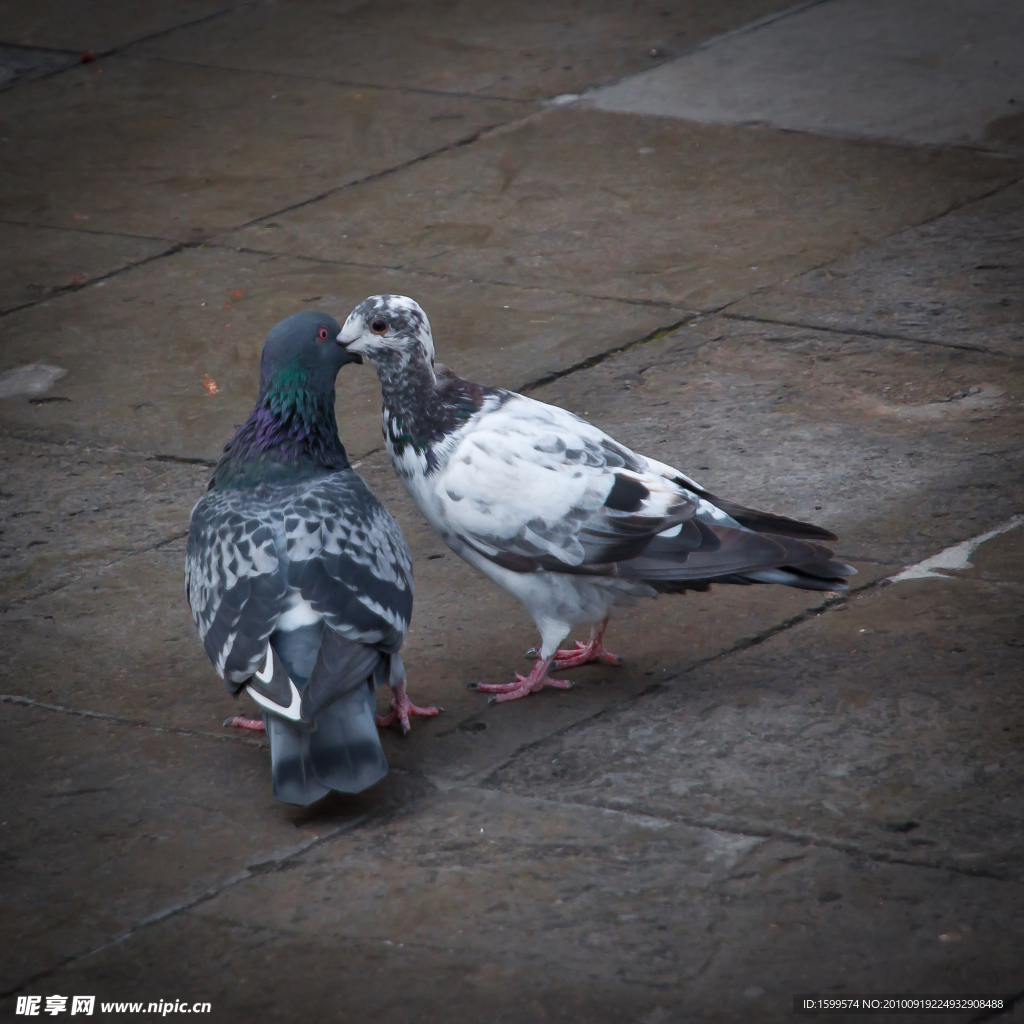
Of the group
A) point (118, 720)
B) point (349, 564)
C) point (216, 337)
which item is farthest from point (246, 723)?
point (216, 337)

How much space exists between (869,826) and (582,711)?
978 millimetres

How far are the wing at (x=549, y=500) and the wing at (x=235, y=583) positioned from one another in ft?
1.98

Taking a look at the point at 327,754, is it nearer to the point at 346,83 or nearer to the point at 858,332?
the point at 858,332

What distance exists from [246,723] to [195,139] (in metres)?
5.65

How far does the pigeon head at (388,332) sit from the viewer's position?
4570 mm

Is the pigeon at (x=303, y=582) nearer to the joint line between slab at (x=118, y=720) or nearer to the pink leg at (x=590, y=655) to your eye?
the joint line between slab at (x=118, y=720)

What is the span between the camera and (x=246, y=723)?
4.43 meters

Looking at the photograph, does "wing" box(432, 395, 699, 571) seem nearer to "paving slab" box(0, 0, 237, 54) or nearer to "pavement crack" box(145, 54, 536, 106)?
"pavement crack" box(145, 54, 536, 106)

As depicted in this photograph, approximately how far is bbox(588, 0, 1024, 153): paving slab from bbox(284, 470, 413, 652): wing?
547 cm

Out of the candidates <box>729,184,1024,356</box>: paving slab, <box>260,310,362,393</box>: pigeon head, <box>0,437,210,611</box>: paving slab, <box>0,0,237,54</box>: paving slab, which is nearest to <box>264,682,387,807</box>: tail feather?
<box>260,310,362,393</box>: pigeon head

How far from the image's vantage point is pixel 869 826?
3836mm

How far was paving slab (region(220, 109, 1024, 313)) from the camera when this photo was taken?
24.5 ft

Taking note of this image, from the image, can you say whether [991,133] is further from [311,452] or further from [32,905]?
[32,905]

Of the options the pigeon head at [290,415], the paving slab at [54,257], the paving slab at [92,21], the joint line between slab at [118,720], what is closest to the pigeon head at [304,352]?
the pigeon head at [290,415]
